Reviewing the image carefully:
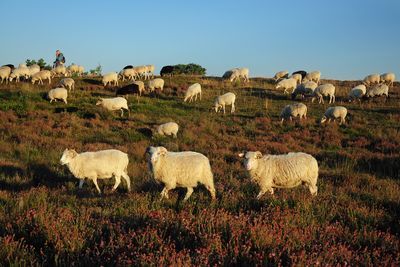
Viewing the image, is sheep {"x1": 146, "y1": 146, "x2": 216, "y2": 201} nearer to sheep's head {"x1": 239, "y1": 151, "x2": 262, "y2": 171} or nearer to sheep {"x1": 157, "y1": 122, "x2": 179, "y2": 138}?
sheep's head {"x1": 239, "y1": 151, "x2": 262, "y2": 171}

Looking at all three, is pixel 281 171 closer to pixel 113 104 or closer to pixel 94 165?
pixel 94 165

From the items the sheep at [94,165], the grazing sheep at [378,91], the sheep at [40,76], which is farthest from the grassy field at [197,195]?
the sheep at [40,76]

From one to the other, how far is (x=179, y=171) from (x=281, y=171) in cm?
261

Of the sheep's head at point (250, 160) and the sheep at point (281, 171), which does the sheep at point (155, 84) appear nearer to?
the sheep at point (281, 171)

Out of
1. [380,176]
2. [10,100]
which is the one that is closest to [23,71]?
[10,100]

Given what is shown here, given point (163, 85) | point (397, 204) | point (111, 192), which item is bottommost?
point (111, 192)

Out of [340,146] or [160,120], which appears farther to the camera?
[160,120]

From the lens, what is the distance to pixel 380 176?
14148 millimetres

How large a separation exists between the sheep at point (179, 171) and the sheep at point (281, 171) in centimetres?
104

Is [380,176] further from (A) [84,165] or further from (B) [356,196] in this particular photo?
(A) [84,165]

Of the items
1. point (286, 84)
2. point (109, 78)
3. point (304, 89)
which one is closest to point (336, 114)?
point (304, 89)

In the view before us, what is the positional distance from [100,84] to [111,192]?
1120 inches

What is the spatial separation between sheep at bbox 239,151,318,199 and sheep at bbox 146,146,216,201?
1045mm

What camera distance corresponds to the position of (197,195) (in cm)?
942
